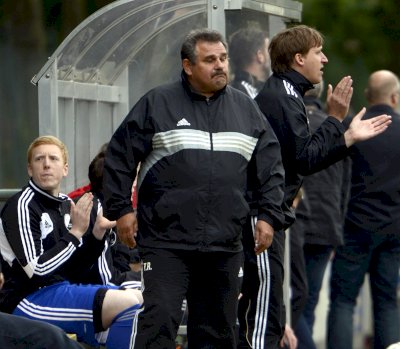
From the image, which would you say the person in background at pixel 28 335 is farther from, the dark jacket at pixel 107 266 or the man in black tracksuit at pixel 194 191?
the dark jacket at pixel 107 266

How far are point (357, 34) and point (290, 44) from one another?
35.3 feet

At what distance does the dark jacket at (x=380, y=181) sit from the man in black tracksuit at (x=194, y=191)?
2.86 m

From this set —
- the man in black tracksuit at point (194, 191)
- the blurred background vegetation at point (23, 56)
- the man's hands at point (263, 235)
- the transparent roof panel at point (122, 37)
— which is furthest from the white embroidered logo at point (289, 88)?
the blurred background vegetation at point (23, 56)

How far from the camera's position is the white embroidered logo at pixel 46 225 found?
1041 centimetres

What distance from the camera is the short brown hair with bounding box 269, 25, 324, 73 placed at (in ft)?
33.6

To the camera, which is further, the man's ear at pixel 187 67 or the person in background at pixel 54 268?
the person in background at pixel 54 268

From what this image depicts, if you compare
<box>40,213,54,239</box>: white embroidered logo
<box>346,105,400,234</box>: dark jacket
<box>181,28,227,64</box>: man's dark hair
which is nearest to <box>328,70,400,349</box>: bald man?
<box>346,105,400,234</box>: dark jacket

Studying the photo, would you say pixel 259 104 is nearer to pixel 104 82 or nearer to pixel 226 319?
pixel 226 319

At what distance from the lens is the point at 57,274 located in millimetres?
10461

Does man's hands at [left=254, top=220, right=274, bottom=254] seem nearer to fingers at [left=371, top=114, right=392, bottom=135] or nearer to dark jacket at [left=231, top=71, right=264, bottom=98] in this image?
fingers at [left=371, top=114, right=392, bottom=135]

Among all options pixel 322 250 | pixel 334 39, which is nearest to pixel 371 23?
pixel 334 39

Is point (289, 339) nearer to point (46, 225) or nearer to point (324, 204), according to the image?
point (324, 204)

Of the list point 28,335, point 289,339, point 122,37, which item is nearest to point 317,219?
point 289,339

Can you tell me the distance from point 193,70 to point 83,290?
1611 millimetres
